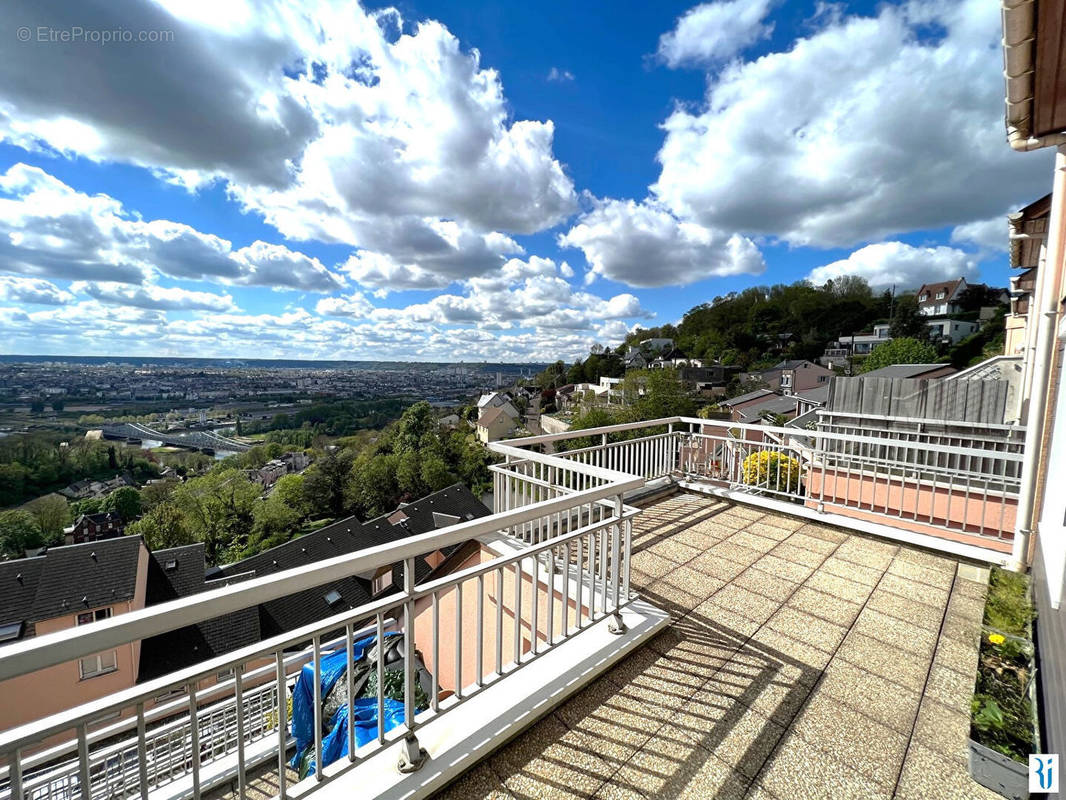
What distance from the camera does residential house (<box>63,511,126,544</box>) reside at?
18.7 metres

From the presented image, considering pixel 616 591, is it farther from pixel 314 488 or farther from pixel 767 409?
pixel 314 488

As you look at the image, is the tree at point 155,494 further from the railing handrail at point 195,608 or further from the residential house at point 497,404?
the railing handrail at point 195,608

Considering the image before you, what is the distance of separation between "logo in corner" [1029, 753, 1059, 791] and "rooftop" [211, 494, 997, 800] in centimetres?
20

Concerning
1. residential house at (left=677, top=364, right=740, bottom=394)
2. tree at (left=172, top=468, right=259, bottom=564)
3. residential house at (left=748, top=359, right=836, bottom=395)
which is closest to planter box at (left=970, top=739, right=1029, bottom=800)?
tree at (left=172, top=468, right=259, bottom=564)

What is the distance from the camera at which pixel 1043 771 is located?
1598 millimetres

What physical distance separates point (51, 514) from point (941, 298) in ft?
263

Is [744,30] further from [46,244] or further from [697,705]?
[46,244]

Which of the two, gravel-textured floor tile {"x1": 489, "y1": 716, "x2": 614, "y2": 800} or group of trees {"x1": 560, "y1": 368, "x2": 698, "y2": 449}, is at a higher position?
gravel-textured floor tile {"x1": 489, "y1": 716, "x2": 614, "y2": 800}

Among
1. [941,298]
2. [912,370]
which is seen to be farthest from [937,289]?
[912,370]

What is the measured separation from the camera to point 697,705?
2.09m

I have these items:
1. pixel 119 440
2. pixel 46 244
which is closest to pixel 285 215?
pixel 46 244

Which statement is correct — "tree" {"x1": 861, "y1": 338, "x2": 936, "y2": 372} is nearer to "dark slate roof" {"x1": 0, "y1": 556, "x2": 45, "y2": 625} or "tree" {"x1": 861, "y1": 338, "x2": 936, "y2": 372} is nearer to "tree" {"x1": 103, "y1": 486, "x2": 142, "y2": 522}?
"dark slate roof" {"x1": 0, "y1": 556, "x2": 45, "y2": 625}

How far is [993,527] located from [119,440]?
1453 inches

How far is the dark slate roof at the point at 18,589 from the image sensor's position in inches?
474
